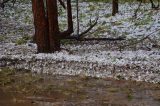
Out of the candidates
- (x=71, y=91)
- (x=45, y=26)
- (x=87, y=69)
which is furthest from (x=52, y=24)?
(x=71, y=91)

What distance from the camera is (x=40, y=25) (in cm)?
1557

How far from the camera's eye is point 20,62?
14.2 m

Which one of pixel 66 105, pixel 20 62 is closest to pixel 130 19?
pixel 20 62

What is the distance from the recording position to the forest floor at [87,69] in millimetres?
10352

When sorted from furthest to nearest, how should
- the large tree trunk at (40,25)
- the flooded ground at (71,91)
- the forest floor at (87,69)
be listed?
the large tree trunk at (40,25) → the forest floor at (87,69) → the flooded ground at (71,91)

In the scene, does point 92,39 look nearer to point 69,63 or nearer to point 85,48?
point 85,48

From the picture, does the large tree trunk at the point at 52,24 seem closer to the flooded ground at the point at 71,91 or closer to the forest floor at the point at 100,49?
the forest floor at the point at 100,49

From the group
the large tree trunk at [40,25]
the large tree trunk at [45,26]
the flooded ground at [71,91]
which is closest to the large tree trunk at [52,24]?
the large tree trunk at [45,26]

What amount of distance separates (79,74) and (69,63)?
1.13m

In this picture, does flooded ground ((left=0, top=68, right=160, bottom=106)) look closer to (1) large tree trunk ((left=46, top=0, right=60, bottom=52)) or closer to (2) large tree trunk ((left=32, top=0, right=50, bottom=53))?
(2) large tree trunk ((left=32, top=0, right=50, bottom=53))

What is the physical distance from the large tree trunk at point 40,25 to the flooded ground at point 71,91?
2.67 metres

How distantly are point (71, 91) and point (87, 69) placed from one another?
2.27 metres

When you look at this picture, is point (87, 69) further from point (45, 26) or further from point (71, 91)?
point (45, 26)

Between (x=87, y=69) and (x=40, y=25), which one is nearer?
(x=87, y=69)
